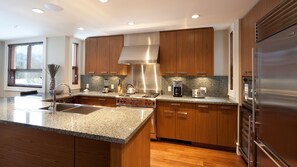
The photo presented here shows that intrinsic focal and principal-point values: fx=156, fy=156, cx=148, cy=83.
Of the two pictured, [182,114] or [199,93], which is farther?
[199,93]

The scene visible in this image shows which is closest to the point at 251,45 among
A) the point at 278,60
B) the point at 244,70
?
the point at 244,70

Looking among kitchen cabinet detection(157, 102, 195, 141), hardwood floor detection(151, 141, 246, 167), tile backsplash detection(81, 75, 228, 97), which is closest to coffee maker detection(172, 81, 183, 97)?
tile backsplash detection(81, 75, 228, 97)

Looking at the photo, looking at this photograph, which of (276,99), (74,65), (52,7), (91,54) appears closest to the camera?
(276,99)

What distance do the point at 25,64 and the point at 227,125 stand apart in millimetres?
5467

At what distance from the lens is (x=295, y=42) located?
1.13m

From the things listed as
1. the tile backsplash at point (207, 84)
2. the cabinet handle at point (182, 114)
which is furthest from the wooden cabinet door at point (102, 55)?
the cabinet handle at point (182, 114)

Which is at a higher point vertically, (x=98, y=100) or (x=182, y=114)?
(x=98, y=100)

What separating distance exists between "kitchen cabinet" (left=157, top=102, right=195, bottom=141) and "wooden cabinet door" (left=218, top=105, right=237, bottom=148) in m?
0.49

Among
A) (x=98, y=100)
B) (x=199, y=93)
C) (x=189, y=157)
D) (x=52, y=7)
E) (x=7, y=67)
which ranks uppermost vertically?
(x=52, y=7)

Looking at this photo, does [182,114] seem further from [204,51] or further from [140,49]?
[140,49]

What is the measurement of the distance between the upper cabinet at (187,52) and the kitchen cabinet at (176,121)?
78 centimetres

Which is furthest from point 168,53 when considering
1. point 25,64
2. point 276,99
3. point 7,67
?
point 7,67

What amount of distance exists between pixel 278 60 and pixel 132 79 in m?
3.12

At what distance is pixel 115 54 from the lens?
3.99m
